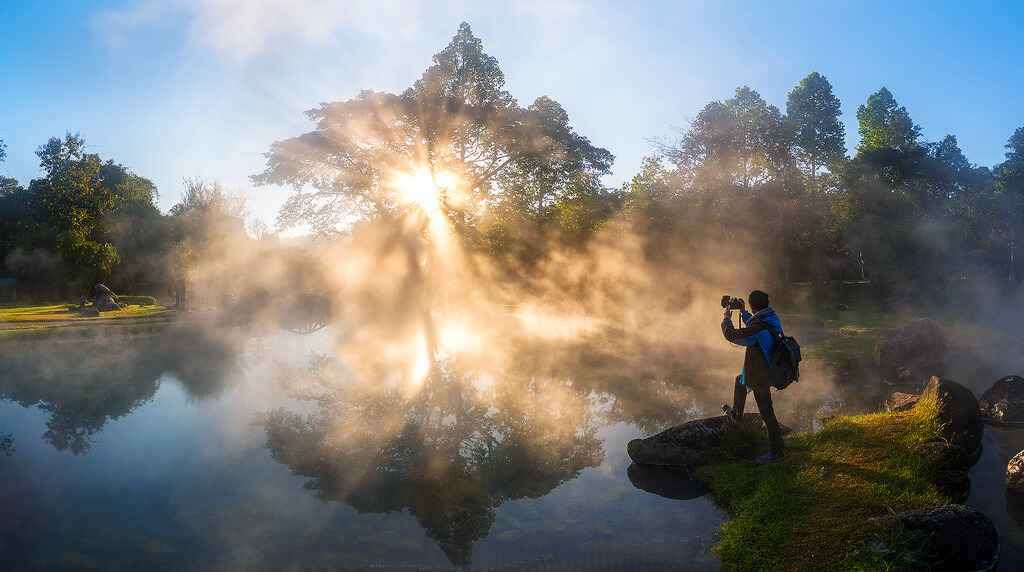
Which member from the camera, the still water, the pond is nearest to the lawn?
the pond

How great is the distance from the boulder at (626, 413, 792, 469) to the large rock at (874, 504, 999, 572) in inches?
99.0

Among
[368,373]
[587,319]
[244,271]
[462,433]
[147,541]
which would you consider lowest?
[147,541]

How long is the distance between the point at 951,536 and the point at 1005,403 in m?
6.64

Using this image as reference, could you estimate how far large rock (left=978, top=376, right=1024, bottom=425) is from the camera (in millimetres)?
8891

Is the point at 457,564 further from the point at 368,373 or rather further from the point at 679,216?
the point at 679,216

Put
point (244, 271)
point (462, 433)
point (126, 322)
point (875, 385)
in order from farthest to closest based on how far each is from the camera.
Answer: point (244, 271) → point (126, 322) → point (875, 385) → point (462, 433)

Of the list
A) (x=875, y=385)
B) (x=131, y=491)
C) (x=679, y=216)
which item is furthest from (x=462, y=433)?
(x=679, y=216)

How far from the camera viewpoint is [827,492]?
543cm

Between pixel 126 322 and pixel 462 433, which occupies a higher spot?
pixel 126 322

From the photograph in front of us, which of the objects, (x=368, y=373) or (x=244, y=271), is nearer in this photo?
(x=368, y=373)

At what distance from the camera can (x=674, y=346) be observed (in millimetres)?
17953

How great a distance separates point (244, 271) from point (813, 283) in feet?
121

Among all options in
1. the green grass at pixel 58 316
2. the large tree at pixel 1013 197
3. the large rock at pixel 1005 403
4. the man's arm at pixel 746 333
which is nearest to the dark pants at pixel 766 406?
the man's arm at pixel 746 333

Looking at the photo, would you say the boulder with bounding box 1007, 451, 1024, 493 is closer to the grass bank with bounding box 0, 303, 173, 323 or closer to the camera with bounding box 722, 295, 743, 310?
the camera with bounding box 722, 295, 743, 310
